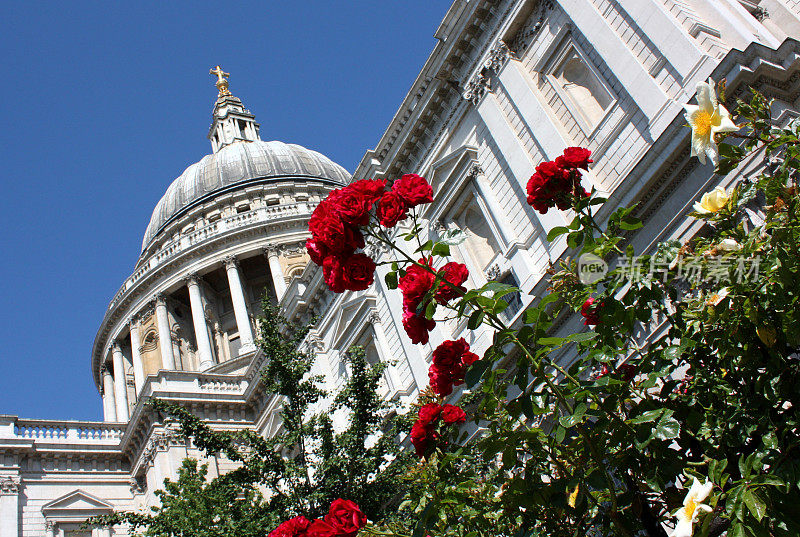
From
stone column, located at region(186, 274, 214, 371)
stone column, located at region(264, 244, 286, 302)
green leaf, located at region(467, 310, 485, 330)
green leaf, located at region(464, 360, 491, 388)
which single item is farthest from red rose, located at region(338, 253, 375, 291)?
stone column, located at region(186, 274, 214, 371)

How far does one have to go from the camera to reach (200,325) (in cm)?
4059

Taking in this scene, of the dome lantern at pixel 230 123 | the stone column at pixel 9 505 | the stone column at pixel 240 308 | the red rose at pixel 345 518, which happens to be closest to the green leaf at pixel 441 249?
the red rose at pixel 345 518

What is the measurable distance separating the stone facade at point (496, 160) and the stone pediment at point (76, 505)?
0.06m

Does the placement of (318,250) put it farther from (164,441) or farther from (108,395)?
(108,395)

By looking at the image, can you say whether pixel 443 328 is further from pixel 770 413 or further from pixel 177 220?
pixel 177 220

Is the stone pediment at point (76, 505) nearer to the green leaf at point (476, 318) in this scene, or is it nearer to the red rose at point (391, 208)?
the red rose at point (391, 208)

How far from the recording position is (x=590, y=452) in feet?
17.9

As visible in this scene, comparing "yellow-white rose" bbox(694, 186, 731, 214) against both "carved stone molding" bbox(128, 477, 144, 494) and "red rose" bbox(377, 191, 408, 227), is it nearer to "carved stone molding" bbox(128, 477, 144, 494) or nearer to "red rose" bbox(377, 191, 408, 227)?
"red rose" bbox(377, 191, 408, 227)

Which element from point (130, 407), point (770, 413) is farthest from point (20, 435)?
point (770, 413)

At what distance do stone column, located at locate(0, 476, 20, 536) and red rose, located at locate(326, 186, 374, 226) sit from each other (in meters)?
24.5

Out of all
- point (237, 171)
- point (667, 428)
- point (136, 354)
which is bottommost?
point (667, 428)

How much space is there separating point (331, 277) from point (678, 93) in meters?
9.08

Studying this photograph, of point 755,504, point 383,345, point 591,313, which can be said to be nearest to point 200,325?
point 383,345

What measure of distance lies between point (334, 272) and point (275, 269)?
3629cm
